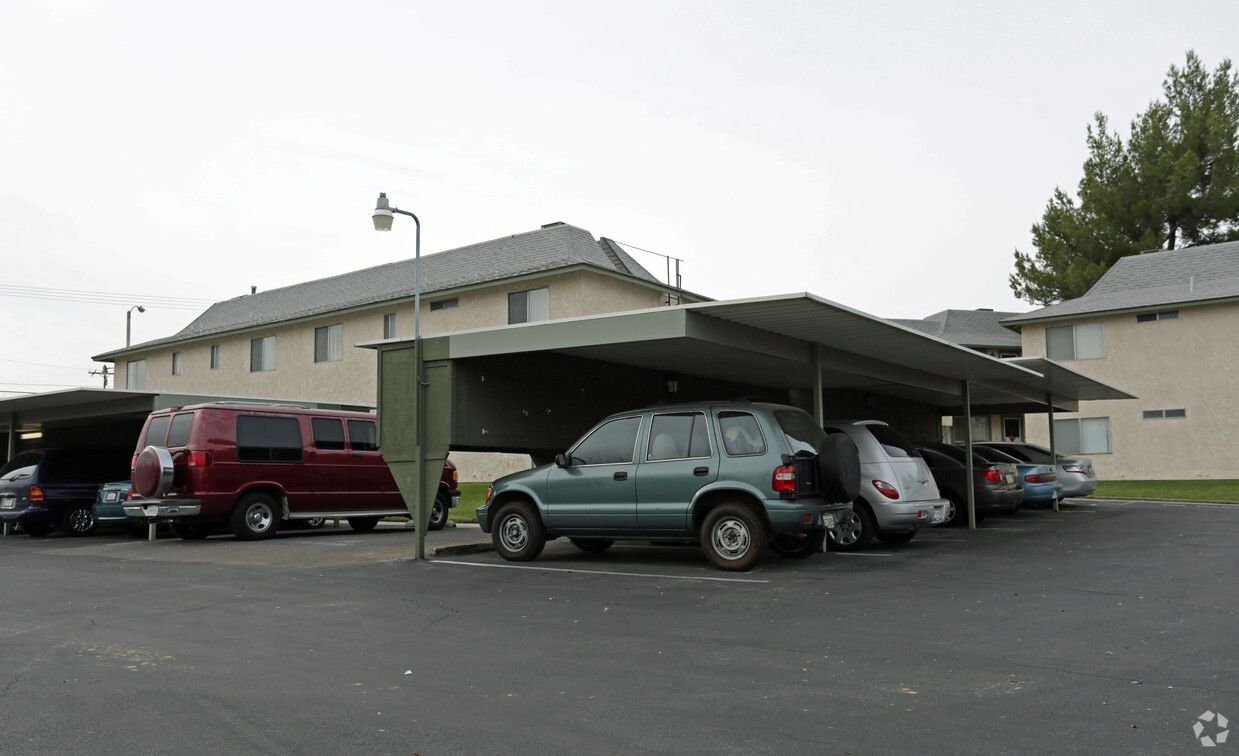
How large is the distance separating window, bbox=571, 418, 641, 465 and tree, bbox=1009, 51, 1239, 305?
3825 centimetres

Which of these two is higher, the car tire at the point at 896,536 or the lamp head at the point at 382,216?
the lamp head at the point at 382,216

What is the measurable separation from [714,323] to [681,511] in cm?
214

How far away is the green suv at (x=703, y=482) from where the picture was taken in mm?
10047

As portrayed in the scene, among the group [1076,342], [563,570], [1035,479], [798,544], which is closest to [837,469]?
[798,544]

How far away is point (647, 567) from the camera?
435 inches

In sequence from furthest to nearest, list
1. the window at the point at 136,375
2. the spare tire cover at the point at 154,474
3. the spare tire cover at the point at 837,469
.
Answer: the window at the point at 136,375, the spare tire cover at the point at 154,474, the spare tire cover at the point at 837,469

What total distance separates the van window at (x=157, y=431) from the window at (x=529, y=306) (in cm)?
1313

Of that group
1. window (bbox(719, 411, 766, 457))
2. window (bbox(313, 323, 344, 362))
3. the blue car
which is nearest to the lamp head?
window (bbox(719, 411, 766, 457))

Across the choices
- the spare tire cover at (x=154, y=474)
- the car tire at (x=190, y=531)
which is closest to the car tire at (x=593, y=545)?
the spare tire cover at (x=154, y=474)

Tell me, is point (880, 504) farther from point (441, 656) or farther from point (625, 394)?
point (441, 656)

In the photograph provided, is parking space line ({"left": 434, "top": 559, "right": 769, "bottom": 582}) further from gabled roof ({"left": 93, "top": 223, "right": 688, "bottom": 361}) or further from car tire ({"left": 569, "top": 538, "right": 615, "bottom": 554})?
gabled roof ({"left": 93, "top": 223, "right": 688, "bottom": 361})

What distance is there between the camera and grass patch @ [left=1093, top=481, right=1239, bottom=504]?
24.6 m

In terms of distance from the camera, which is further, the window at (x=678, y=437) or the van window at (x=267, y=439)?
the van window at (x=267, y=439)

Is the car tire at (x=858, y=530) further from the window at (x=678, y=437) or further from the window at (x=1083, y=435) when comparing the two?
the window at (x=1083, y=435)
